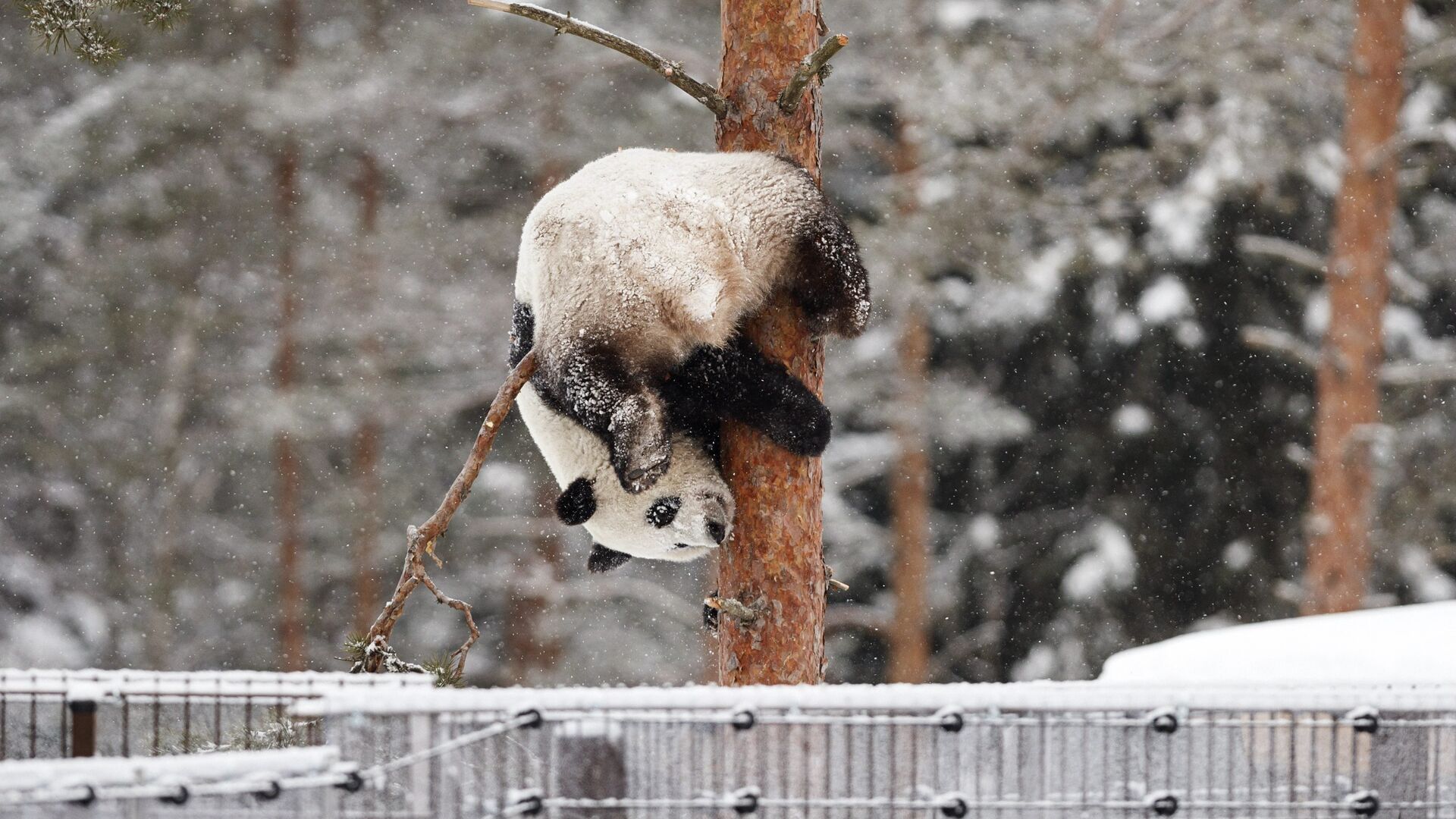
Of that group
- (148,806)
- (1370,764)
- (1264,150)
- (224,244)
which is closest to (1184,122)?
(1264,150)

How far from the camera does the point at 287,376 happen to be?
14086 mm

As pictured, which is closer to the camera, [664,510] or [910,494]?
[664,510]

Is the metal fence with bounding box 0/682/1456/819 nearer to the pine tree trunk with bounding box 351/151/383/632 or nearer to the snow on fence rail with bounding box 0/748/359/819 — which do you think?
the snow on fence rail with bounding box 0/748/359/819

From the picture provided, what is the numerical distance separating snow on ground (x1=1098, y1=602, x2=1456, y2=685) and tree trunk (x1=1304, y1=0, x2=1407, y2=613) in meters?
6.51

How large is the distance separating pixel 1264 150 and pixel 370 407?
860cm

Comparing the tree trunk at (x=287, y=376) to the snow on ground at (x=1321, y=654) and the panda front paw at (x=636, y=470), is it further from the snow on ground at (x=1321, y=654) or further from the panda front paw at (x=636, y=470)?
the snow on ground at (x=1321, y=654)

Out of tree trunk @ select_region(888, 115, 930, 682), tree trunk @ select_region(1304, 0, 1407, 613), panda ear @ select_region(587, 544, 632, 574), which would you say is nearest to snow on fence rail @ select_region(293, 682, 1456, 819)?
panda ear @ select_region(587, 544, 632, 574)

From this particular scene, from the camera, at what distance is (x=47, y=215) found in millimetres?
15289

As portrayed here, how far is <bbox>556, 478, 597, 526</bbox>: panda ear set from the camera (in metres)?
3.58

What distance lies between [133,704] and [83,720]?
0.09 m

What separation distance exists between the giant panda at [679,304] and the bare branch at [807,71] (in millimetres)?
195

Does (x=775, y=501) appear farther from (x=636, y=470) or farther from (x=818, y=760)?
(x=818, y=760)

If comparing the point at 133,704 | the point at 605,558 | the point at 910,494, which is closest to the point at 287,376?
the point at 910,494

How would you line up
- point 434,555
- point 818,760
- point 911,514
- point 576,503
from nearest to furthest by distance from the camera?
point 818,760, point 434,555, point 576,503, point 911,514
